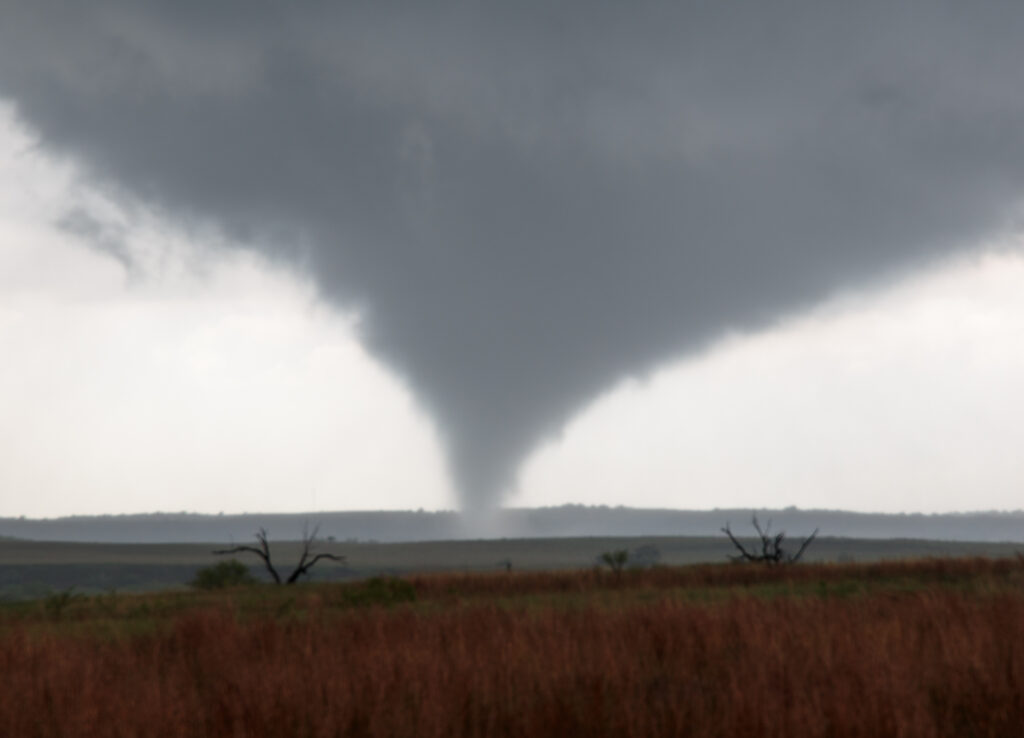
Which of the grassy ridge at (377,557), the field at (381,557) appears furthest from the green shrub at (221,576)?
the grassy ridge at (377,557)

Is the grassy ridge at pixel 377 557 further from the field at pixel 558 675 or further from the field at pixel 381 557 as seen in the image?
the field at pixel 558 675

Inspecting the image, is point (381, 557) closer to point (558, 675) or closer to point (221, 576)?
point (221, 576)

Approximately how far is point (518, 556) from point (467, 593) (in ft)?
410

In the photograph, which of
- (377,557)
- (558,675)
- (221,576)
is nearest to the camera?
(558,675)

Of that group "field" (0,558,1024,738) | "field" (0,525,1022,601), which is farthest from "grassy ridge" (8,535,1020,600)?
"field" (0,558,1024,738)

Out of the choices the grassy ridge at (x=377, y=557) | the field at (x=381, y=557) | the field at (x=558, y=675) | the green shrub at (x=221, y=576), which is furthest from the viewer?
the grassy ridge at (x=377, y=557)

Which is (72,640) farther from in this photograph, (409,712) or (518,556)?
(518,556)

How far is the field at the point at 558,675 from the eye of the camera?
7.17m

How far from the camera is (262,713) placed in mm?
7590

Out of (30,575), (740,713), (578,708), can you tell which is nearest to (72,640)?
(578,708)

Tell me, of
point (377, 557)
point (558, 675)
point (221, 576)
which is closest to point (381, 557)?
point (377, 557)

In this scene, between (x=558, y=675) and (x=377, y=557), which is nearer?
(x=558, y=675)

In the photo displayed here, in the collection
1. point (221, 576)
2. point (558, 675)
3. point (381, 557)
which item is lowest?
point (558, 675)

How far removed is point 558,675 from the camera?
839 cm
